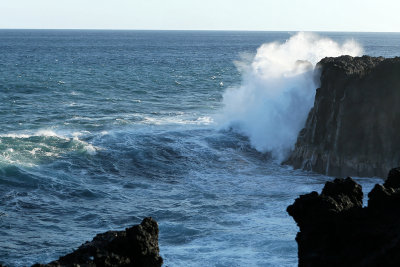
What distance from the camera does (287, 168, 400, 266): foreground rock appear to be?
10.2 m

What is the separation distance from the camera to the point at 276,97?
33.2m

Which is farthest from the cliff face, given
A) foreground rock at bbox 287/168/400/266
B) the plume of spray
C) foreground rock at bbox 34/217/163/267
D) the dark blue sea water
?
foreground rock at bbox 34/217/163/267

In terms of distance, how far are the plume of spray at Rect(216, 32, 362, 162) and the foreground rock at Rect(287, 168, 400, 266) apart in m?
17.0

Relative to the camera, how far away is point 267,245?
17.2 m

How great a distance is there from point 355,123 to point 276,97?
339 inches

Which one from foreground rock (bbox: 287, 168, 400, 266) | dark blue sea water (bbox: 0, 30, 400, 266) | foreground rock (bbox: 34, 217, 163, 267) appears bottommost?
dark blue sea water (bbox: 0, 30, 400, 266)

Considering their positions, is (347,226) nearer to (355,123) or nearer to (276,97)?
(355,123)

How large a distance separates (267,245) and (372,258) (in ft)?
24.8

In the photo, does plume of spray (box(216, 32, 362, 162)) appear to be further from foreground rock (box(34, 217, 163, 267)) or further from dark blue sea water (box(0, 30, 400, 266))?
foreground rock (box(34, 217, 163, 267))

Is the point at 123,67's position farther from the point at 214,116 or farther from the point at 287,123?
the point at 287,123

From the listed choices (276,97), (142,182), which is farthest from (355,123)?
(142,182)

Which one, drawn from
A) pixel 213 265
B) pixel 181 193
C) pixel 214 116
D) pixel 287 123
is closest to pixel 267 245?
pixel 213 265

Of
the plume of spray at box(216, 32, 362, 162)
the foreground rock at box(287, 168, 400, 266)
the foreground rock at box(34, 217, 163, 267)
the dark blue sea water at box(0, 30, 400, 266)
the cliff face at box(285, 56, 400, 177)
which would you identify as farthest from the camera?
the plume of spray at box(216, 32, 362, 162)

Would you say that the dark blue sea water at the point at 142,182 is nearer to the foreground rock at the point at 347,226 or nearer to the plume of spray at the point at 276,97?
the plume of spray at the point at 276,97
